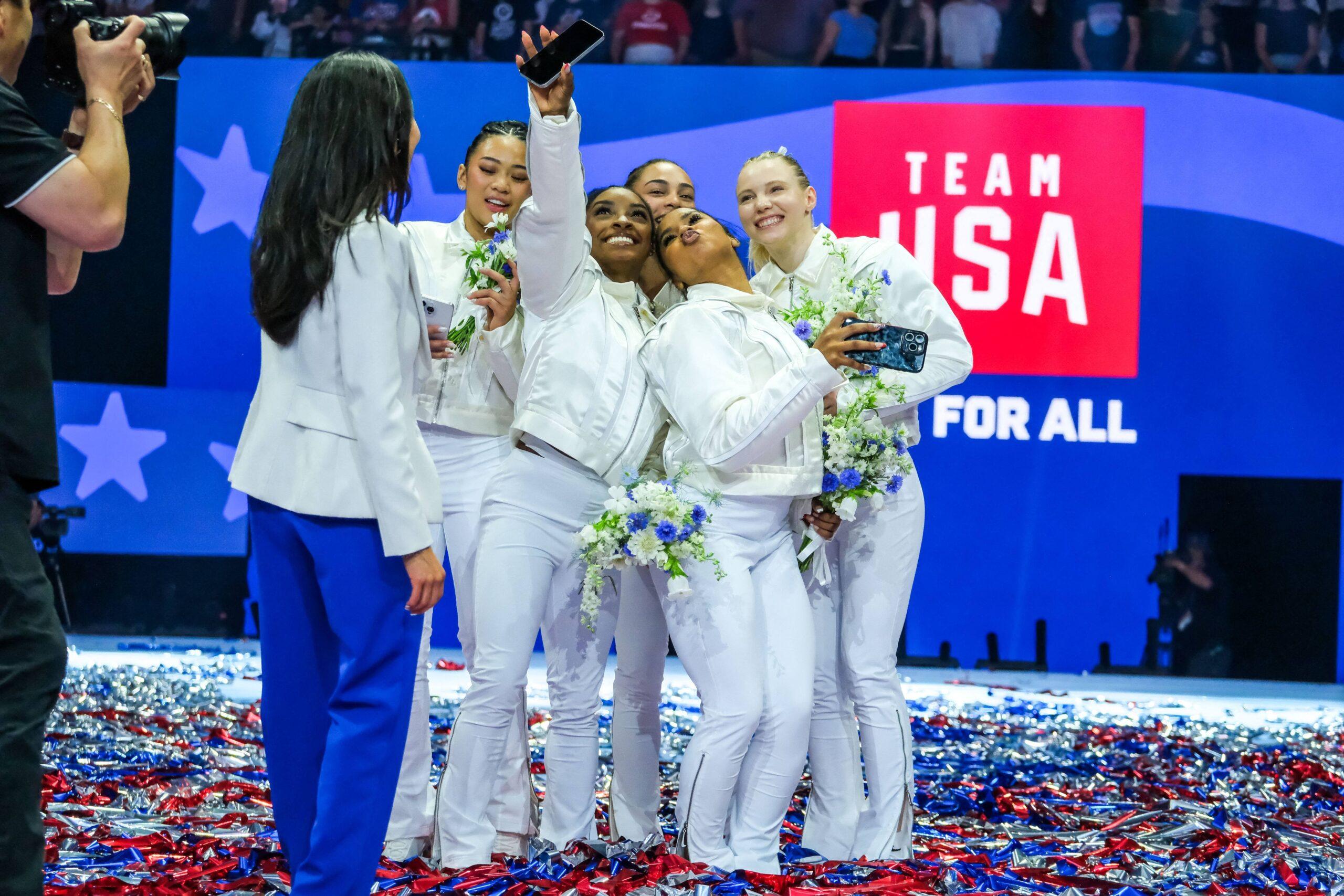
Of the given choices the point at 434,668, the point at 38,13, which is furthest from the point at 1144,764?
the point at 38,13

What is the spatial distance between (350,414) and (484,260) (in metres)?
1.24

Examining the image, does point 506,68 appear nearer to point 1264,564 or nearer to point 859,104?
point 859,104

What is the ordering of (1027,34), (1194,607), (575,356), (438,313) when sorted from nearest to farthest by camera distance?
(438,313)
(575,356)
(1194,607)
(1027,34)

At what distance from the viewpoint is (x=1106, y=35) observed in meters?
6.59

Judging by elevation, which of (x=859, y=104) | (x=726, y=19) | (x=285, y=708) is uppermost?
(x=726, y=19)

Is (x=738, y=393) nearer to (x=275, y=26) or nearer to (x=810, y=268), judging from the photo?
(x=810, y=268)

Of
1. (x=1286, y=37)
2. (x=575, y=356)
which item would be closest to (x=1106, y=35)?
(x=1286, y=37)

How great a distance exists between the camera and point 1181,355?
21.4 feet

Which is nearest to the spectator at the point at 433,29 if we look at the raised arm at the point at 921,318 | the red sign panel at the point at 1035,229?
the red sign panel at the point at 1035,229

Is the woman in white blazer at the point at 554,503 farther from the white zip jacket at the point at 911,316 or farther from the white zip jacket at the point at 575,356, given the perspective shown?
the white zip jacket at the point at 911,316

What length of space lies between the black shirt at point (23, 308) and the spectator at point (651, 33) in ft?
16.6

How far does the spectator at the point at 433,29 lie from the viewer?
22.2 feet

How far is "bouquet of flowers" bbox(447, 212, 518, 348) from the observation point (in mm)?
3463

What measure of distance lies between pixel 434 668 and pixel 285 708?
4.13 meters
